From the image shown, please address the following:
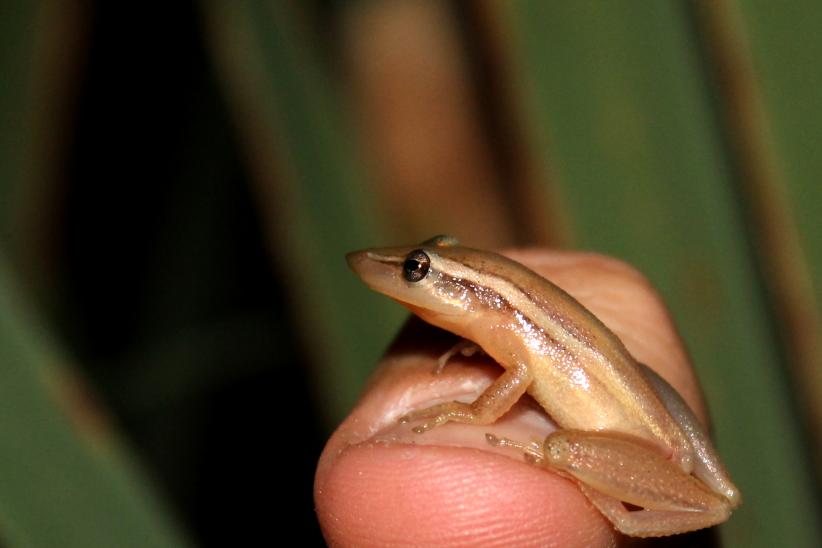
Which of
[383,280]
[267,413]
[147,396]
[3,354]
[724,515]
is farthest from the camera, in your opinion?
[267,413]

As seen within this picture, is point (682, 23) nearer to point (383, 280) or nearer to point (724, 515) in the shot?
point (383, 280)

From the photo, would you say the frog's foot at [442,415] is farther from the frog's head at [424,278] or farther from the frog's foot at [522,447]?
the frog's head at [424,278]

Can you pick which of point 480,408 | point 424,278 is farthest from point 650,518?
point 424,278

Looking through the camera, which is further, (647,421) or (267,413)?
(267,413)

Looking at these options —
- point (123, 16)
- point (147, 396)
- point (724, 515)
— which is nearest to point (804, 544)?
point (724, 515)

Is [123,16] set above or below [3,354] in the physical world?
above

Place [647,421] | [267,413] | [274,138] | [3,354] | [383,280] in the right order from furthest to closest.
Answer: [267,413], [274,138], [383,280], [647,421], [3,354]
